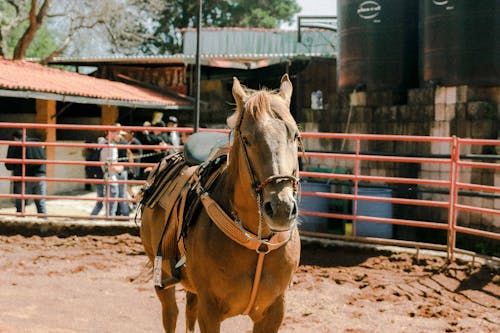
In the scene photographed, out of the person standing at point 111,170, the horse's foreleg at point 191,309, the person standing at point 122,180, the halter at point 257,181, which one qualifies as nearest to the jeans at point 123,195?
the person standing at point 122,180

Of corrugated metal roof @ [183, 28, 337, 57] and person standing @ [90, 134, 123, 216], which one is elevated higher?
corrugated metal roof @ [183, 28, 337, 57]

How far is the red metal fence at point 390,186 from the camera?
25.7ft

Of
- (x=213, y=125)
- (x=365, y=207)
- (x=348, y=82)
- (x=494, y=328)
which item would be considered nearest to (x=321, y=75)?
(x=213, y=125)

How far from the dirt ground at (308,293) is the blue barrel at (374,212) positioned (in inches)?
32.4

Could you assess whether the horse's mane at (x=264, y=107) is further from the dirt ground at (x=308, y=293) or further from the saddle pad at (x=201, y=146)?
the dirt ground at (x=308, y=293)

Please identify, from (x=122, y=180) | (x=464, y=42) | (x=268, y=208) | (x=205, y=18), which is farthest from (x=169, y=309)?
(x=205, y=18)

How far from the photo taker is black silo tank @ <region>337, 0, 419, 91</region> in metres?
13.6

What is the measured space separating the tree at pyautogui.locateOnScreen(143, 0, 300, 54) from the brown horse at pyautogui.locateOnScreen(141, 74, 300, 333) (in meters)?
35.5

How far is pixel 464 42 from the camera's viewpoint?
1184cm

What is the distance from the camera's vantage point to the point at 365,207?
9.27 metres

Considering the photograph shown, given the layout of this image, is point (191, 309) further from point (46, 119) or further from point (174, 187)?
point (46, 119)

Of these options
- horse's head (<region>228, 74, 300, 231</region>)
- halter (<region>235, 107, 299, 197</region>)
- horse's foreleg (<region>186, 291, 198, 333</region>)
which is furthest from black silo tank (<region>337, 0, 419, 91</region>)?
halter (<region>235, 107, 299, 197</region>)

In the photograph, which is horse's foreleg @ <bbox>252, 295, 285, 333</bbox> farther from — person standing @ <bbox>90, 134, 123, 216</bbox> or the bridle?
person standing @ <bbox>90, 134, 123, 216</bbox>

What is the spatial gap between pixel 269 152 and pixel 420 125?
9558mm
